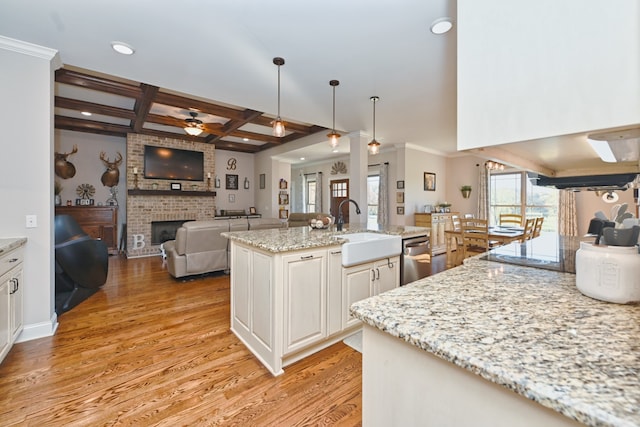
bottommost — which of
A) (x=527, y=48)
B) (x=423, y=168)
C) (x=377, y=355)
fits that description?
(x=377, y=355)

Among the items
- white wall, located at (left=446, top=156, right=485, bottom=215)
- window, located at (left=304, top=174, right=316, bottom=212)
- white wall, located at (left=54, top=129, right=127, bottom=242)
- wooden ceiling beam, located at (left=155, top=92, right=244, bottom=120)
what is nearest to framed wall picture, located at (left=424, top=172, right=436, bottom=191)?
white wall, located at (left=446, top=156, right=485, bottom=215)

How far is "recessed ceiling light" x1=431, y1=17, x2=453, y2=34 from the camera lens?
1.98 metres

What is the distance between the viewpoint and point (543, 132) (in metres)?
0.63

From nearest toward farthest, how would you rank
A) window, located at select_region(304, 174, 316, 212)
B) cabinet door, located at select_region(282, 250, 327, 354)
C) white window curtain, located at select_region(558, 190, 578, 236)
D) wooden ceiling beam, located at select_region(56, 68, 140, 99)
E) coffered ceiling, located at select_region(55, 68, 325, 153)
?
cabinet door, located at select_region(282, 250, 327, 354)
wooden ceiling beam, located at select_region(56, 68, 140, 99)
coffered ceiling, located at select_region(55, 68, 325, 153)
white window curtain, located at select_region(558, 190, 578, 236)
window, located at select_region(304, 174, 316, 212)

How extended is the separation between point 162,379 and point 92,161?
20.0 feet

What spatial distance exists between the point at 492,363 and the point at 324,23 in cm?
230

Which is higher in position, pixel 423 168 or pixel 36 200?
pixel 423 168

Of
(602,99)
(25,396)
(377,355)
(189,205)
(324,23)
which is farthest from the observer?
(189,205)

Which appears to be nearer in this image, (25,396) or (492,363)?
(492,363)

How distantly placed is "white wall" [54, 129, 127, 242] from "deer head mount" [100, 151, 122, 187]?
120 mm

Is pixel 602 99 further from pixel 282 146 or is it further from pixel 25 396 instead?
pixel 282 146

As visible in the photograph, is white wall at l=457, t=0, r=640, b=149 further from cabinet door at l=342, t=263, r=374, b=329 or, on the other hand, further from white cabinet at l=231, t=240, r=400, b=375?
cabinet door at l=342, t=263, r=374, b=329

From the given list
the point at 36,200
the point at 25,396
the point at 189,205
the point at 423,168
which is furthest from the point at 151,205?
the point at 423,168

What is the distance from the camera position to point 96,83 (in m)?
3.44
